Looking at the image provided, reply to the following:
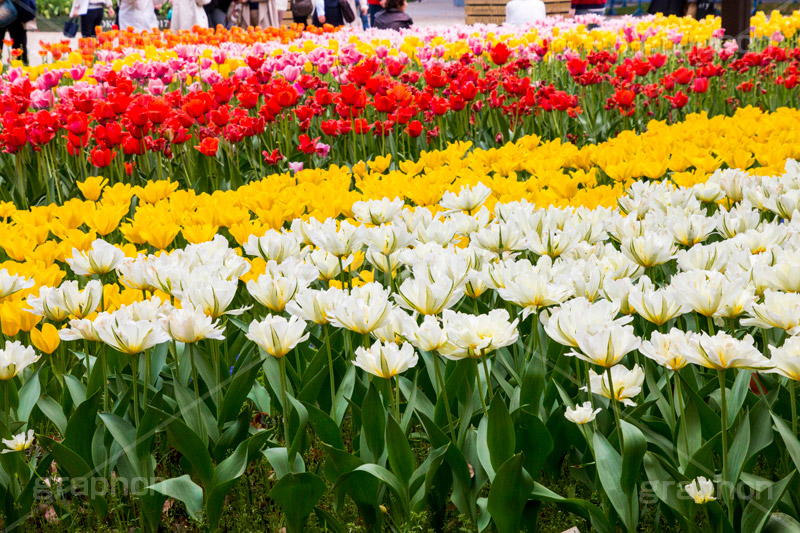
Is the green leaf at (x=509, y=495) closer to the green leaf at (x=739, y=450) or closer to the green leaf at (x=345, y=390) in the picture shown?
the green leaf at (x=739, y=450)

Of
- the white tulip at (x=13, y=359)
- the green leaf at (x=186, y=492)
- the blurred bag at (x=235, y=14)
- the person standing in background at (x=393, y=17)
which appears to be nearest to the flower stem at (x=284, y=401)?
the green leaf at (x=186, y=492)

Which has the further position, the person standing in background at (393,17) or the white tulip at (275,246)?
the person standing in background at (393,17)

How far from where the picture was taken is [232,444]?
1977mm

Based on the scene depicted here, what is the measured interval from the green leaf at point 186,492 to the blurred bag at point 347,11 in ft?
43.2

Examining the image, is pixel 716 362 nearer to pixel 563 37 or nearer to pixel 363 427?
pixel 363 427

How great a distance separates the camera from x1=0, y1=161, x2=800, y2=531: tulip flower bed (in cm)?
166

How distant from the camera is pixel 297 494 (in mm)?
1739

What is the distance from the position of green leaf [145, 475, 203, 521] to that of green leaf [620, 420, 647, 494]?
88cm

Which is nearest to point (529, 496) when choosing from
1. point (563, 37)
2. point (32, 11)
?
point (563, 37)

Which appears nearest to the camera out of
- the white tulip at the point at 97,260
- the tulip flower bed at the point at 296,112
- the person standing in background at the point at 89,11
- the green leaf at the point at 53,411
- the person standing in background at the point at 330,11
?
the green leaf at the point at 53,411

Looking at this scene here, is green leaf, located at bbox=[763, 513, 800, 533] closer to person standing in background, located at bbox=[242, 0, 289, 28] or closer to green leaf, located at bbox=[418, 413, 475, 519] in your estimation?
green leaf, located at bbox=[418, 413, 475, 519]

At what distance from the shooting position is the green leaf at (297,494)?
1.71 meters

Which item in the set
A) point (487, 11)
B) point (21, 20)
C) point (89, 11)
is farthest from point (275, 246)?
point (487, 11)

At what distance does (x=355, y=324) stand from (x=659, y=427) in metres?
0.69
